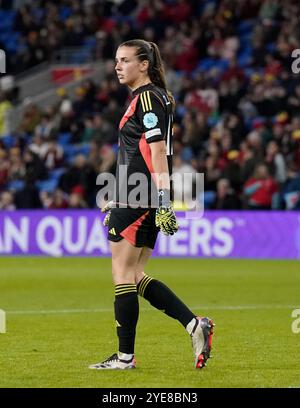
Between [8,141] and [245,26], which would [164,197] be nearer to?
[8,141]

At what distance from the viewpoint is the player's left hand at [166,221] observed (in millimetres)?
7535

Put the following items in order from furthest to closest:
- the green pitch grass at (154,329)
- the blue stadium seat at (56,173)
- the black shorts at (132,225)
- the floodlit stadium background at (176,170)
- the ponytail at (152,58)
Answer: the blue stadium seat at (56,173) → the floodlit stadium background at (176,170) → the ponytail at (152,58) → the black shorts at (132,225) → the green pitch grass at (154,329)

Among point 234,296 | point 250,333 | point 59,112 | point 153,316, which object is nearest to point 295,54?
point 59,112

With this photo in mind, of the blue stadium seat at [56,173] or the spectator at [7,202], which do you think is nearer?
the spectator at [7,202]

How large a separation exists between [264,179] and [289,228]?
1.30 metres

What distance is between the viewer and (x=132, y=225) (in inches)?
306

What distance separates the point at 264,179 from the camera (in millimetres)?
21016

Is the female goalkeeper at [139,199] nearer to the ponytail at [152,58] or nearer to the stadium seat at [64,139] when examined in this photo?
the ponytail at [152,58]

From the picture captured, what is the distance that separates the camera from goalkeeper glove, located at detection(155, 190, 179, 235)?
24.7 feet

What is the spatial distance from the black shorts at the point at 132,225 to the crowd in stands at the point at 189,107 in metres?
13.1

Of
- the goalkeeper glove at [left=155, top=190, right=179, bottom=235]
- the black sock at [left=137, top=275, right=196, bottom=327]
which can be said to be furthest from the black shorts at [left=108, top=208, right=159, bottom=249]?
the black sock at [left=137, top=275, right=196, bottom=327]

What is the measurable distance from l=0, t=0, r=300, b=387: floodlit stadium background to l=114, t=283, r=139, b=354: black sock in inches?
11.4

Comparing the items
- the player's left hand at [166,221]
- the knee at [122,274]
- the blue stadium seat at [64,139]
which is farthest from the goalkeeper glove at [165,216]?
the blue stadium seat at [64,139]

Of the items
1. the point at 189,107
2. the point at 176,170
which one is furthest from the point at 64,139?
the point at 176,170
